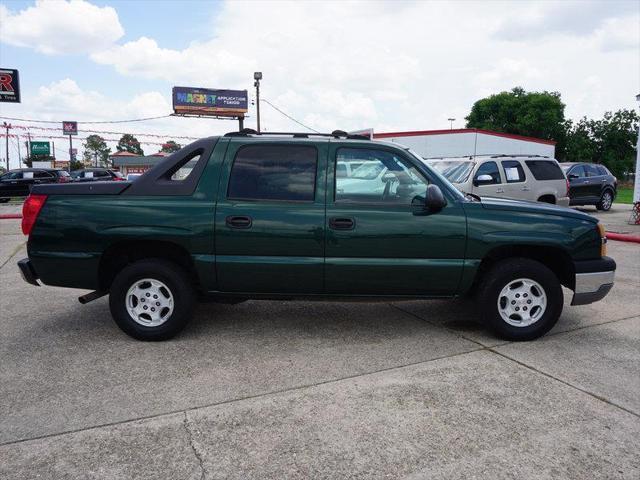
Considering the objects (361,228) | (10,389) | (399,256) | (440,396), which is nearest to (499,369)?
(440,396)

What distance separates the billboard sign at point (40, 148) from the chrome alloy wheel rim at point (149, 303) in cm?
7960

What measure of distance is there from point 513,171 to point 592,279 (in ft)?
24.2

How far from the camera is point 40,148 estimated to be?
73.5 metres

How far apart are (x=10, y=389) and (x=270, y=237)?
2118 mm

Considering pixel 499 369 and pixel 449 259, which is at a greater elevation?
pixel 449 259

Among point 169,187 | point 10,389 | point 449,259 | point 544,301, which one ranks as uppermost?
point 169,187

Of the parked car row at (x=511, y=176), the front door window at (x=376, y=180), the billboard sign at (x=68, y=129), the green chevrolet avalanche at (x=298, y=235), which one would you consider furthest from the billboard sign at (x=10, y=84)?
the front door window at (x=376, y=180)

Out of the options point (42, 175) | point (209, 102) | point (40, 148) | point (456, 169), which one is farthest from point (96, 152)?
point (456, 169)

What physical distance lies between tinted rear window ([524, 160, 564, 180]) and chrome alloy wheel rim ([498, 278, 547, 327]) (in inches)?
308

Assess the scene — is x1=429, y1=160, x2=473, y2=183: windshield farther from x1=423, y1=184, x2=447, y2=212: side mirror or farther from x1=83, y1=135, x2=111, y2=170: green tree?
x1=83, y1=135, x2=111, y2=170: green tree

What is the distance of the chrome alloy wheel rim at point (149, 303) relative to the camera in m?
4.42

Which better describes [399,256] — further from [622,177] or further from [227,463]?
[622,177]

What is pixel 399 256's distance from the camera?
4.29m

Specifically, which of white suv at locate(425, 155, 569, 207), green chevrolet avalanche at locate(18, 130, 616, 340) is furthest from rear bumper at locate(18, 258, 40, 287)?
white suv at locate(425, 155, 569, 207)
